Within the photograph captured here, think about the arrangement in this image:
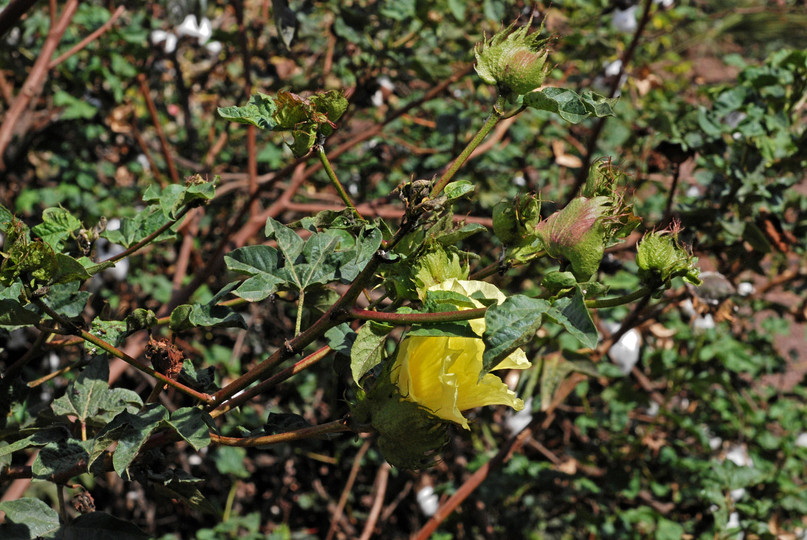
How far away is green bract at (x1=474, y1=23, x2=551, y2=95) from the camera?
0.63 meters

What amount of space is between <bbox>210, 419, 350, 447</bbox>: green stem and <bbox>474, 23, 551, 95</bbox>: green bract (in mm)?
331

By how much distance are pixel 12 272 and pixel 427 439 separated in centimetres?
38

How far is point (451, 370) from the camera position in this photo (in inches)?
23.5

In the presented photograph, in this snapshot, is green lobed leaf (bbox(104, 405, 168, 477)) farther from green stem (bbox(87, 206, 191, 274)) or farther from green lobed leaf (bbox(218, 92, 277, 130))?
green lobed leaf (bbox(218, 92, 277, 130))

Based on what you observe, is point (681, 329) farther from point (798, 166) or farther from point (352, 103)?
point (352, 103)

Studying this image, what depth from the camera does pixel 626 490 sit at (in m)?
1.87

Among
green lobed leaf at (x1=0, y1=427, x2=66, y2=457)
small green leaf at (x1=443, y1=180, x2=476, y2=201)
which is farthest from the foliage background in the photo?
small green leaf at (x1=443, y1=180, x2=476, y2=201)

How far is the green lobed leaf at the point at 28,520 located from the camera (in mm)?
767

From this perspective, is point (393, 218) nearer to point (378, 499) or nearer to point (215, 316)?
point (378, 499)

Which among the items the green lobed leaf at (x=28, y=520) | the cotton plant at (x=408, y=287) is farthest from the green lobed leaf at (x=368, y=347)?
the green lobed leaf at (x=28, y=520)

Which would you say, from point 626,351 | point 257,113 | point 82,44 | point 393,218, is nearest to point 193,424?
point 257,113

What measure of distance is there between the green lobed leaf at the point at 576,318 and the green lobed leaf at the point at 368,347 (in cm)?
14

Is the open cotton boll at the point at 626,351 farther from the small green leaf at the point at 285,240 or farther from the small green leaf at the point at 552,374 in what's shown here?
the small green leaf at the point at 285,240

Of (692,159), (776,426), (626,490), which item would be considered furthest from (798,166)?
(776,426)
